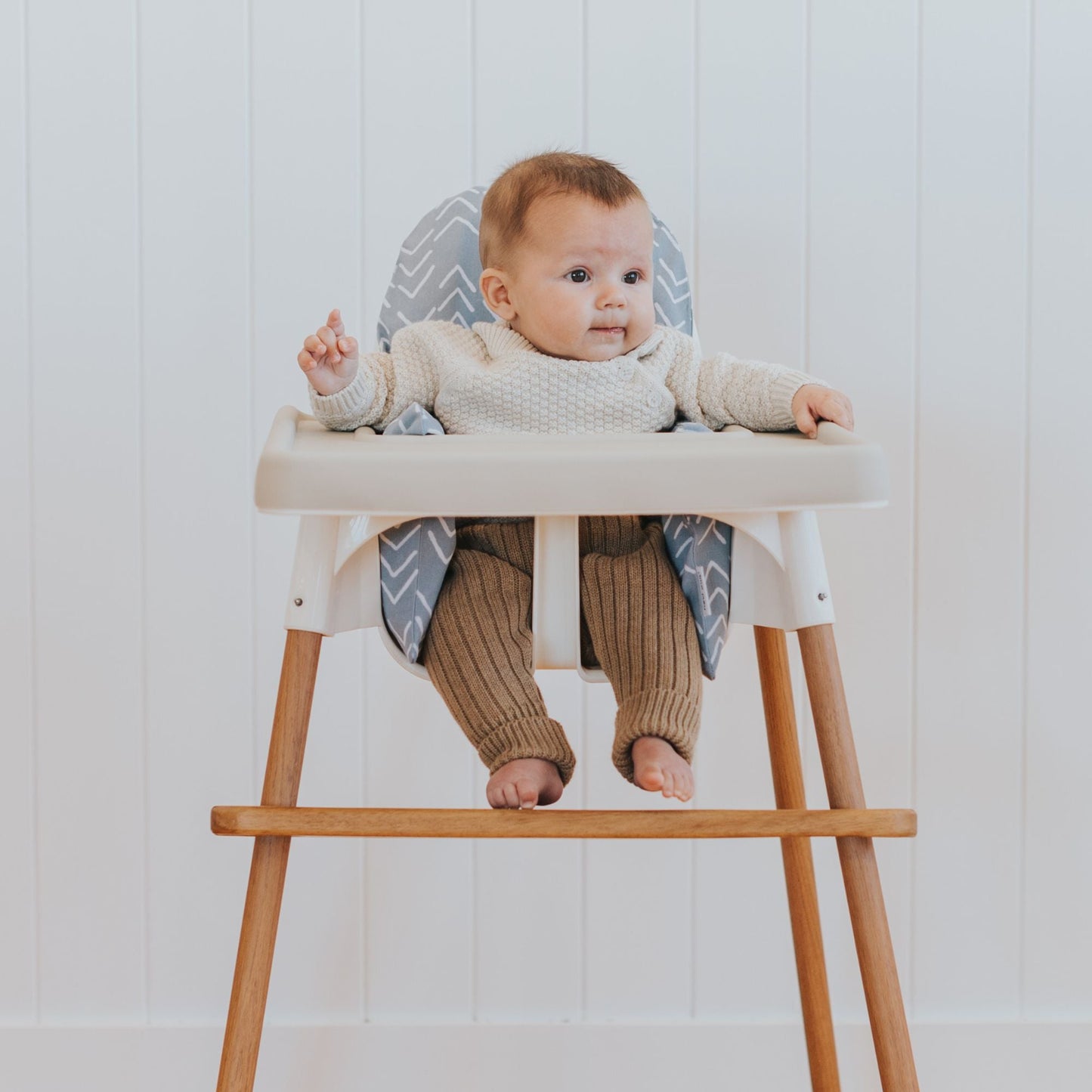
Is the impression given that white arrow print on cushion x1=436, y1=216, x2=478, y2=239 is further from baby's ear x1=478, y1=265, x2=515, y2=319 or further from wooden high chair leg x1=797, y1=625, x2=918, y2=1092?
wooden high chair leg x1=797, y1=625, x2=918, y2=1092

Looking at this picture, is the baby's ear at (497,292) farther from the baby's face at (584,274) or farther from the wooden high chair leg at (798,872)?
the wooden high chair leg at (798,872)

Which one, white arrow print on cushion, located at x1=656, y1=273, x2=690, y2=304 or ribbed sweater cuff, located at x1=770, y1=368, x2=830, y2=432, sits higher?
white arrow print on cushion, located at x1=656, y1=273, x2=690, y2=304

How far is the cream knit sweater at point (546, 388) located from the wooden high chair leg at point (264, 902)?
20cm

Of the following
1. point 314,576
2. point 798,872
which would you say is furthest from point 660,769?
point 798,872


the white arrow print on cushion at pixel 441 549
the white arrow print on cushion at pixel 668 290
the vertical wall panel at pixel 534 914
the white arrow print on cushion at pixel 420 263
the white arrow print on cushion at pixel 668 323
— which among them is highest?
the white arrow print on cushion at pixel 420 263

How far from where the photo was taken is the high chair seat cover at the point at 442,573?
857mm

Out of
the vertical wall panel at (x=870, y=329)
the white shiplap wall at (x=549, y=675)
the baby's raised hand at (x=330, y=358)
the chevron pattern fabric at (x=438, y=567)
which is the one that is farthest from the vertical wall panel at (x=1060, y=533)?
the baby's raised hand at (x=330, y=358)

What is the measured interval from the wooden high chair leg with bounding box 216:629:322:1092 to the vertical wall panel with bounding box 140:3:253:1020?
19.9 inches

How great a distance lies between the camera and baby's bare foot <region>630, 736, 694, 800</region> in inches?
30.3

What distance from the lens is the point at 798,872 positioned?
1.10 m

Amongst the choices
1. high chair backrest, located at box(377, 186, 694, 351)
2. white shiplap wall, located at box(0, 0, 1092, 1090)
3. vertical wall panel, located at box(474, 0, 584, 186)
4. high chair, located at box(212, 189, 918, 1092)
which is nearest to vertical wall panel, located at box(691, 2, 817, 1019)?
white shiplap wall, located at box(0, 0, 1092, 1090)

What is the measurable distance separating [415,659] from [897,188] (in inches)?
30.0

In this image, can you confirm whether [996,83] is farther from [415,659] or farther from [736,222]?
[415,659]

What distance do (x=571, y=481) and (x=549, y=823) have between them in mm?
201
